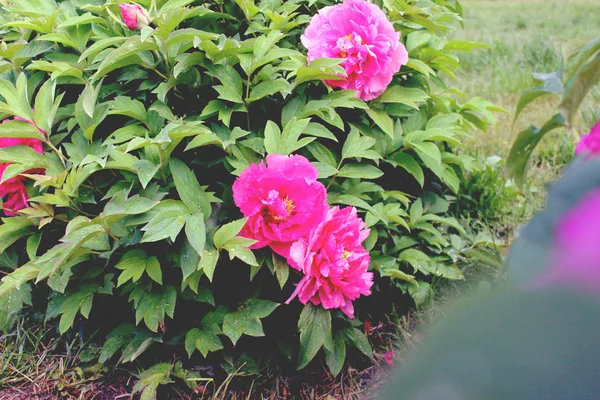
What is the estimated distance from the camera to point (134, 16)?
5.22 ft

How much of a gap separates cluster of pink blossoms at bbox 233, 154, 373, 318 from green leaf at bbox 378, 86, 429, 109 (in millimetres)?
456

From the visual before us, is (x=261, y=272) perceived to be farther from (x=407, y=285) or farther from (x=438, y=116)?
(x=438, y=116)

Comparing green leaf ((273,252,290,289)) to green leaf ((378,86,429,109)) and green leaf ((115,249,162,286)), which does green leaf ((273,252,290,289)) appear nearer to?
green leaf ((115,249,162,286))

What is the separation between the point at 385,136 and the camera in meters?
1.96

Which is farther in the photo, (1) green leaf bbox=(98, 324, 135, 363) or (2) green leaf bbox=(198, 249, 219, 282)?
(1) green leaf bbox=(98, 324, 135, 363)

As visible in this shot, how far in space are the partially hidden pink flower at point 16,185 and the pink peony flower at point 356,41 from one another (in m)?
0.84

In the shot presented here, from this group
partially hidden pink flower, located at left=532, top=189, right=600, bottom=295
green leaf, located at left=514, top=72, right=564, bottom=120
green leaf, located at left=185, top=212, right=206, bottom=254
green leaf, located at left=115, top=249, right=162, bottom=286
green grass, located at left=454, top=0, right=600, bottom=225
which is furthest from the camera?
green grass, located at left=454, top=0, right=600, bottom=225

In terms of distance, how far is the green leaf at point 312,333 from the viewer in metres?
1.63

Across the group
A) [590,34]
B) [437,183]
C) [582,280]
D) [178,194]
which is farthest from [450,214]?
[590,34]

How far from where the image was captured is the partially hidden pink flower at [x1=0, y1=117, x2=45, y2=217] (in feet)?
5.55

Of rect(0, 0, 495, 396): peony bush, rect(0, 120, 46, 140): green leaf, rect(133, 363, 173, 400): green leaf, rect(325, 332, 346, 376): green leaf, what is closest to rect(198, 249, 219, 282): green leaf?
rect(0, 0, 495, 396): peony bush

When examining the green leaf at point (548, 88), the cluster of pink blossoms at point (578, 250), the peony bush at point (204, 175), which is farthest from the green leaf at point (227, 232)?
the cluster of pink blossoms at point (578, 250)

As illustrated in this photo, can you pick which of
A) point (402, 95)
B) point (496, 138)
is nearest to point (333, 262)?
point (402, 95)

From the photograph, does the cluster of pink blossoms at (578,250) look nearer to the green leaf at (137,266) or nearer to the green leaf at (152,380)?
the green leaf at (137,266)
